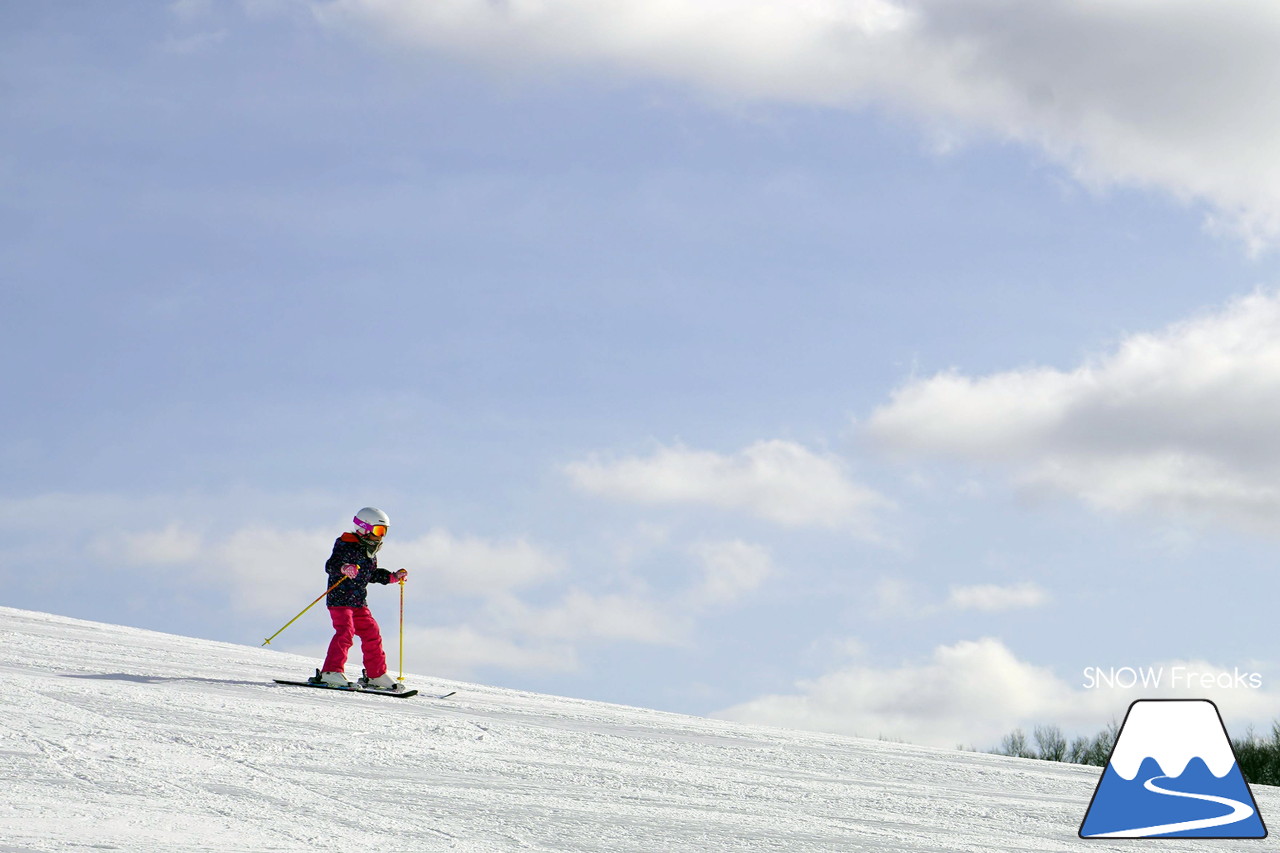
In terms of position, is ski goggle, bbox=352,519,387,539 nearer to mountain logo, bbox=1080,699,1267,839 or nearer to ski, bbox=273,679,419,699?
ski, bbox=273,679,419,699

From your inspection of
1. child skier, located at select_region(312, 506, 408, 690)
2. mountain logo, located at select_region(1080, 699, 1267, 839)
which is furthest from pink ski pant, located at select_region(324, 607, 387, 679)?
mountain logo, located at select_region(1080, 699, 1267, 839)

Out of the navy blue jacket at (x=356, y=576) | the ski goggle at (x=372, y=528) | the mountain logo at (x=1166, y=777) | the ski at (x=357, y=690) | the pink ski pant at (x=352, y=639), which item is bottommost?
the mountain logo at (x=1166, y=777)

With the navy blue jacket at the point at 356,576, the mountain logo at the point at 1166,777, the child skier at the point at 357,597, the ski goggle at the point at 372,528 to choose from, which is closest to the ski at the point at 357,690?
the child skier at the point at 357,597

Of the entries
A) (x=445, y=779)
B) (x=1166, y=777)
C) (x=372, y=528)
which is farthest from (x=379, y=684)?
(x=1166, y=777)

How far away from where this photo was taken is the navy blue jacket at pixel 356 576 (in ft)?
37.4

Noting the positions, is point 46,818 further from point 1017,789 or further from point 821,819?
point 1017,789

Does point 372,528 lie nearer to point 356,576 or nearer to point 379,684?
point 356,576

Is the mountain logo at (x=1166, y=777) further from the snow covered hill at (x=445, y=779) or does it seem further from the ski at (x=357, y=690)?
the ski at (x=357, y=690)

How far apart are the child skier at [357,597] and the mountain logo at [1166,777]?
6.45m

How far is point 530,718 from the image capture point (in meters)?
10.6

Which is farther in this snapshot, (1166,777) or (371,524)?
(371,524)

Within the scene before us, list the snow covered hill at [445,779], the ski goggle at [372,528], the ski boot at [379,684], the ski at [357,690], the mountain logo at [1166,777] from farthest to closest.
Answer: the ski goggle at [372,528] < the ski boot at [379,684] < the ski at [357,690] < the mountain logo at [1166,777] < the snow covered hill at [445,779]

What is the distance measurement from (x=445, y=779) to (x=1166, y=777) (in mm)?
4626

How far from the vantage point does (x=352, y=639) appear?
454 inches
